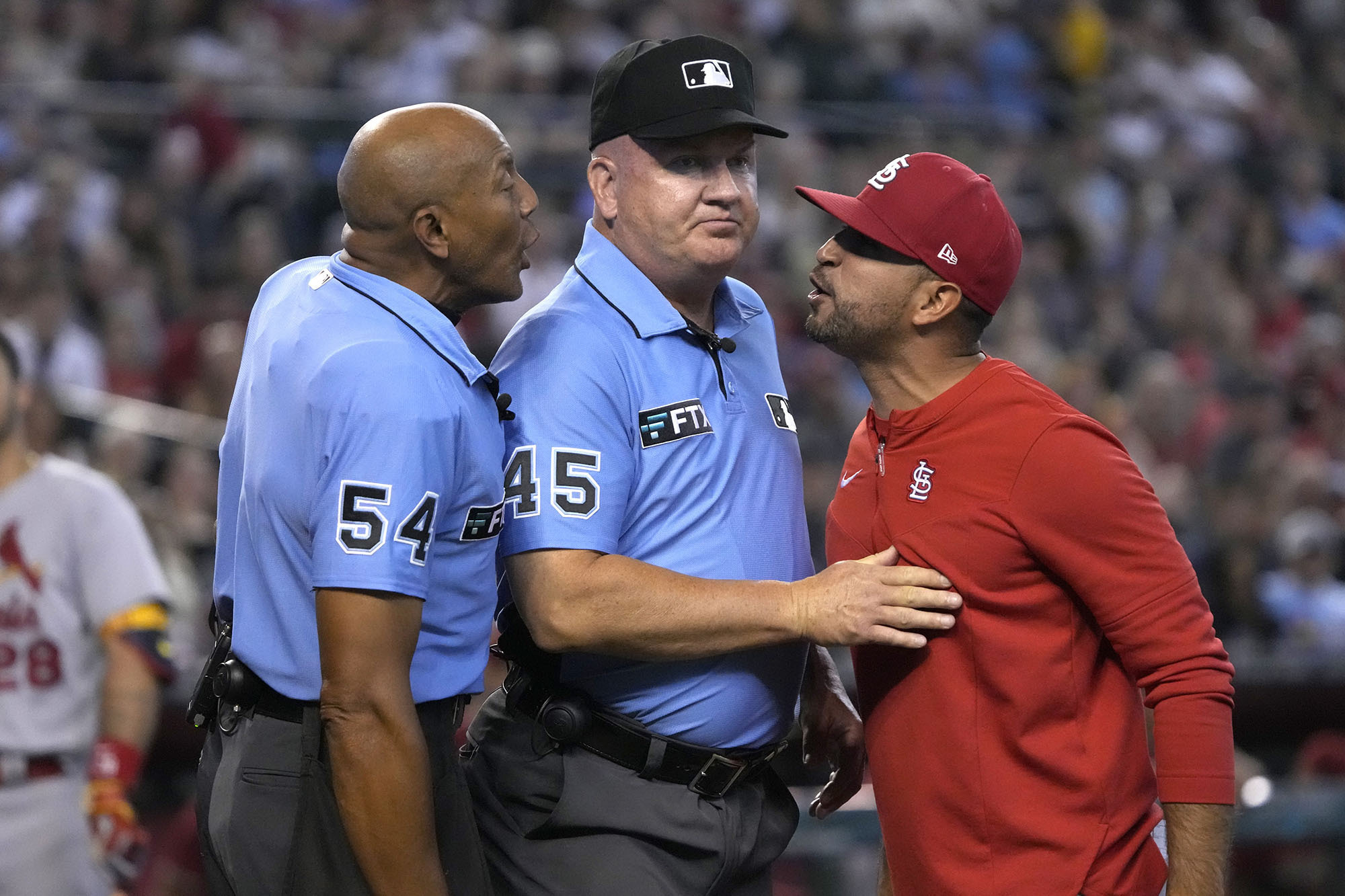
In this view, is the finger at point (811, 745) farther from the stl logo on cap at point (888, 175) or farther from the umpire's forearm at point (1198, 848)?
the stl logo on cap at point (888, 175)

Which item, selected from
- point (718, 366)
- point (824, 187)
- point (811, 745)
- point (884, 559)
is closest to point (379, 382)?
point (718, 366)

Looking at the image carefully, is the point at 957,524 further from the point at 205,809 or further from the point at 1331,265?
the point at 1331,265

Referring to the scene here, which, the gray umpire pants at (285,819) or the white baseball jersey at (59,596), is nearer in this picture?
the gray umpire pants at (285,819)

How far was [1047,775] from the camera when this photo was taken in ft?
9.24

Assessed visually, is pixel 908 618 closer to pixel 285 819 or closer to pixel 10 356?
pixel 285 819

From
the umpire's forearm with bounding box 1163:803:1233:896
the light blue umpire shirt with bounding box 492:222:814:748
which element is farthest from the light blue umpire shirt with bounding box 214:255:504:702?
the umpire's forearm with bounding box 1163:803:1233:896

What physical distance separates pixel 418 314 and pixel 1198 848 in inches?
64.6

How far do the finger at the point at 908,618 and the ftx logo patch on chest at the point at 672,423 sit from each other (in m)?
0.53

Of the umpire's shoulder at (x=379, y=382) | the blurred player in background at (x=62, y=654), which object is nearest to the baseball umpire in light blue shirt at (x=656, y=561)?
the umpire's shoulder at (x=379, y=382)

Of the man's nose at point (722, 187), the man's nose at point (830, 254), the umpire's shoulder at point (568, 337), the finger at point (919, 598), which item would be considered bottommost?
the finger at point (919, 598)

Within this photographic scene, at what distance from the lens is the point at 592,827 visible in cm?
299

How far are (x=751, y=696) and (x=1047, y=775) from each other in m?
0.59

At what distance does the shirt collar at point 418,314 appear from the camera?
2.70 meters

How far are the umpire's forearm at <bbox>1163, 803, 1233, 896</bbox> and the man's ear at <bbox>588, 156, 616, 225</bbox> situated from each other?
5.27ft
